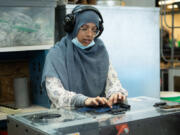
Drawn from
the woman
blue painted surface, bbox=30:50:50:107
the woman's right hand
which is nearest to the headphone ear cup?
the woman

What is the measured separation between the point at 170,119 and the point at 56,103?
2.23 feet

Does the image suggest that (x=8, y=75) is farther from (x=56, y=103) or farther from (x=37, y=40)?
(x=56, y=103)

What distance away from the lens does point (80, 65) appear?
73.0 inches

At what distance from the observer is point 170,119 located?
3.83 ft

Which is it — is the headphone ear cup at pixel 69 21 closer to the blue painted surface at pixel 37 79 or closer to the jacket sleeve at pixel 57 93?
the jacket sleeve at pixel 57 93

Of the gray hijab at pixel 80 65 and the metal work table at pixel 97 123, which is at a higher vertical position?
the gray hijab at pixel 80 65

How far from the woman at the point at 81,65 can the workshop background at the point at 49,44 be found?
372 mm

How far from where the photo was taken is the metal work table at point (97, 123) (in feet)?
3.16

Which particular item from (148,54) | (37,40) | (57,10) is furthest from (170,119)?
(148,54)

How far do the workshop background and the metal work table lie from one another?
108 centimetres

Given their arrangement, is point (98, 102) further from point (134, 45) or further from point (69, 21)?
point (134, 45)

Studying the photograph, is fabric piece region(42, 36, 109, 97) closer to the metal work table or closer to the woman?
the woman

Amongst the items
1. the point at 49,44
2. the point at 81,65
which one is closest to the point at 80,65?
the point at 81,65

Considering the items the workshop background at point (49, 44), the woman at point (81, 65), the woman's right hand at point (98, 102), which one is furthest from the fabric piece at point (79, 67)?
the woman's right hand at point (98, 102)
